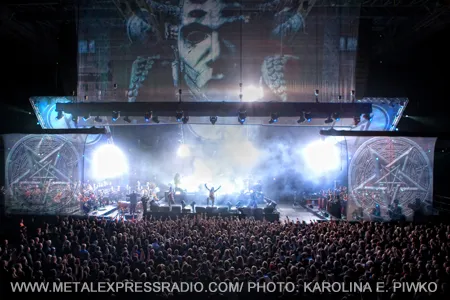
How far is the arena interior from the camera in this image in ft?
22.1

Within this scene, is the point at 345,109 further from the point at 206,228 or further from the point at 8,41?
the point at 8,41

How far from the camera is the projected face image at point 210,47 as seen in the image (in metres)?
14.1

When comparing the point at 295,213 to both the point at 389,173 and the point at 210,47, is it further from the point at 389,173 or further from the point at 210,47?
the point at 210,47

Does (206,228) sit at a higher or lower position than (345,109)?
lower

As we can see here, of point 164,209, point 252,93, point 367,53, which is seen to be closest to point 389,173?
point 252,93

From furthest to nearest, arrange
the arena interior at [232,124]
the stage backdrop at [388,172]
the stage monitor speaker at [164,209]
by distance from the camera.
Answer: the stage monitor speaker at [164,209] → the stage backdrop at [388,172] → the arena interior at [232,124]

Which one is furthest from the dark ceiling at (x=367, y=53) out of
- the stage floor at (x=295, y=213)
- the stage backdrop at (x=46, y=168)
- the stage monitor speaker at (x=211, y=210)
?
the stage monitor speaker at (x=211, y=210)

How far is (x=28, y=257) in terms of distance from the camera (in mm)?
7605

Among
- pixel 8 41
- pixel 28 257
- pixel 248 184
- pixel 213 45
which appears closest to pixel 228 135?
pixel 248 184

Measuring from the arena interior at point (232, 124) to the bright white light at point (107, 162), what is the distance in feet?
0.46

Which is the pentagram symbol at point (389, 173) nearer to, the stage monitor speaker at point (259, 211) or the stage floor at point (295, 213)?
the stage floor at point (295, 213)

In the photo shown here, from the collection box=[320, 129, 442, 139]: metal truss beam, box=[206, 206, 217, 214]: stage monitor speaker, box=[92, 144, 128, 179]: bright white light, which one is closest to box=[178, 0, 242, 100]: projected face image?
box=[320, 129, 442, 139]: metal truss beam

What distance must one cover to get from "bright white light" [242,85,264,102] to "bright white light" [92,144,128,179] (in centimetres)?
1063

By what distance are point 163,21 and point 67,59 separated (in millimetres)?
8240
